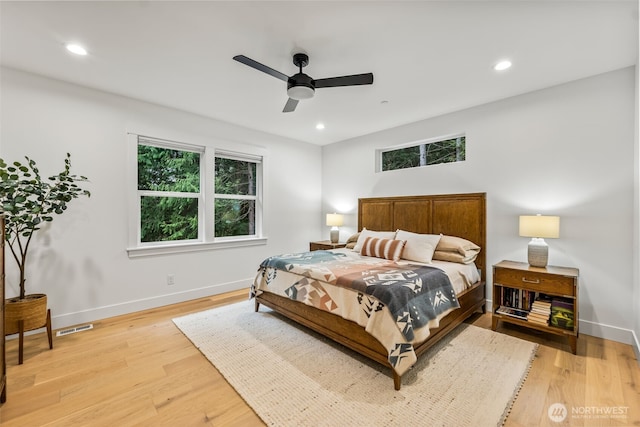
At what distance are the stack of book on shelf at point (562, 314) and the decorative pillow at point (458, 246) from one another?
0.88 meters

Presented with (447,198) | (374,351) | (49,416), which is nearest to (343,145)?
(447,198)

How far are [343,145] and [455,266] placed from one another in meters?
3.03

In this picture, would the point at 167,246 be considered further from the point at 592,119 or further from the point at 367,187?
the point at 592,119

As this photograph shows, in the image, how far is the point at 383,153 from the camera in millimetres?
4680

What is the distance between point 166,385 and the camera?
1962 mm

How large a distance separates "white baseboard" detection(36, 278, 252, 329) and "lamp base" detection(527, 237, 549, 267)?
3769 millimetres

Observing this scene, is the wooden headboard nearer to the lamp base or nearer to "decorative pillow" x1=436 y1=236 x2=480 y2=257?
"decorative pillow" x1=436 y1=236 x2=480 y2=257

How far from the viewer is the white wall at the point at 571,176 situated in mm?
2568

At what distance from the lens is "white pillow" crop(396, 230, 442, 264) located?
3156mm

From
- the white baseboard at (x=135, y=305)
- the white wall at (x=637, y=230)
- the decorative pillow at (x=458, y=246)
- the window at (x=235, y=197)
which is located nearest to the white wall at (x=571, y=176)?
the white wall at (x=637, y=230)

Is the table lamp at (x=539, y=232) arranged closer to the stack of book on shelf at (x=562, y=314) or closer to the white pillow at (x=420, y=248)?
the stack of book on shelf at (x=562, y=314)

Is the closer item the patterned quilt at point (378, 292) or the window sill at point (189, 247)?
the patterned quilt at point (378, 292)

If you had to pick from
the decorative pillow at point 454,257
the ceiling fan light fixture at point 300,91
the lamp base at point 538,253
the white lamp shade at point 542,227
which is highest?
the ceiling fan light fixture at point 300,91

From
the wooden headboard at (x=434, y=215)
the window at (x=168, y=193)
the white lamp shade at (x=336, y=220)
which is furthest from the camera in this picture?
the white lamp shade at (x=336, y=220)
